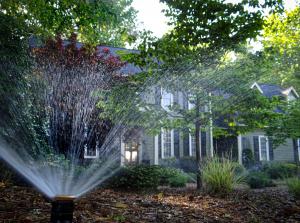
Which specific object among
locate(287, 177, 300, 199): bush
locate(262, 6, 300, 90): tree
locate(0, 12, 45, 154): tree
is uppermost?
locate(262, 6, 300, 90): tree

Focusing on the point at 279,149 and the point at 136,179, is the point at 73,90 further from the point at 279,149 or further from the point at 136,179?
the point at 279,149

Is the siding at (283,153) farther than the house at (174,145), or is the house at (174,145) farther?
the siding at (283,153)

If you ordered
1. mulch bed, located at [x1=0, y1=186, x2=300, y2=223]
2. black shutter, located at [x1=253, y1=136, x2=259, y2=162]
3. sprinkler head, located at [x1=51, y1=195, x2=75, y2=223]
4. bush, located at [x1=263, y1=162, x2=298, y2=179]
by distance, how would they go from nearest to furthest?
sprinkler head, located at [x1=51, y1=195, x2=75, y2=223], mulch bed, located at [x1=0, y1=186, x2=300, y2=223], bush, located at [x1=263, y1=162, x2=298, y2=179], black shutter, located at [x1=253, y1=136, x2=259, y2=162]

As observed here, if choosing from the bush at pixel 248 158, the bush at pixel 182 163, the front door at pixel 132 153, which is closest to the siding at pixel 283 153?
the bush at pixel 248 158

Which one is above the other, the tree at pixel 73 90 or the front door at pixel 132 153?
the tree at pixel 73 90

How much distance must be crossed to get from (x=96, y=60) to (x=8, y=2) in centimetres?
419

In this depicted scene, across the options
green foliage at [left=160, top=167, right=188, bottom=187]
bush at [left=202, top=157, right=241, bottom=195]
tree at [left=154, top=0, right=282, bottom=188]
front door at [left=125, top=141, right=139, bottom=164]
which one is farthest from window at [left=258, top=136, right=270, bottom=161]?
bush at [left=202, top=157, right=241, bottom=195]

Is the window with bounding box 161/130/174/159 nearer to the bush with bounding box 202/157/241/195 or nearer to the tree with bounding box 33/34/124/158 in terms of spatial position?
the tree with bounding box 33/34/124/158

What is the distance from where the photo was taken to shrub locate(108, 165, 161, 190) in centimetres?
800

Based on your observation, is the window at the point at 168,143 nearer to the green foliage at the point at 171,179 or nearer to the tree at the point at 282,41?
the green foliage at the point at 171,179

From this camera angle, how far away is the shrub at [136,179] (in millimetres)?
7996

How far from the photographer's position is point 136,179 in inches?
317

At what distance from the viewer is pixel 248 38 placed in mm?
7184

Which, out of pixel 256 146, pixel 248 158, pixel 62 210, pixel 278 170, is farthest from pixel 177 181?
pixel 256 146
